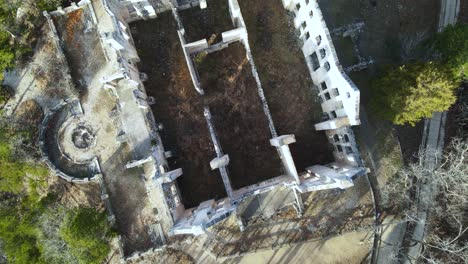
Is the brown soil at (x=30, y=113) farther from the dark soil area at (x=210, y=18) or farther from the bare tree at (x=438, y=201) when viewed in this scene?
the bare tree at (x=438, y=201)

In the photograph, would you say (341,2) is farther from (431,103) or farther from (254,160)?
(254,160)

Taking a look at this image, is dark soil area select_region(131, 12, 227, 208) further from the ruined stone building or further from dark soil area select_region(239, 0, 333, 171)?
dark soil area select_region(239, 0, 333, 171)

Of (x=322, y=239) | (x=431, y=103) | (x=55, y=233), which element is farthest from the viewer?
(x=322, y=239)

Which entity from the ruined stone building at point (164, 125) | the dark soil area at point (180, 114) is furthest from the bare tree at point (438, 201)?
the dark soil area at point (180, 114)

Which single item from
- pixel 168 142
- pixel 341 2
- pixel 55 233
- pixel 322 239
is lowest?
pixel 322 239

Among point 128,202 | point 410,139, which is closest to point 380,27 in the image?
point 410,139

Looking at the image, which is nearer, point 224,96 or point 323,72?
point 323,72

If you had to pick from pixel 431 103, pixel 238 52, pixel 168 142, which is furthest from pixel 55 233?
pixel 431 103
